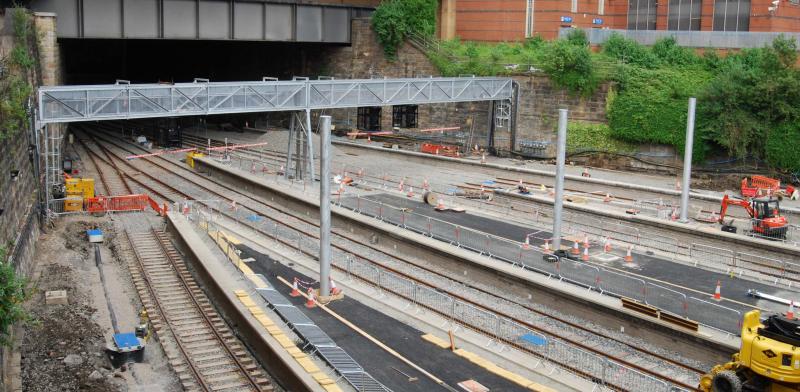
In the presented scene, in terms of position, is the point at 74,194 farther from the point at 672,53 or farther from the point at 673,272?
the point at 672,53

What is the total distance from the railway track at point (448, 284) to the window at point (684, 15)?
31.3 metres

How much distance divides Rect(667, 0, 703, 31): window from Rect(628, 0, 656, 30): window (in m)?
1.96

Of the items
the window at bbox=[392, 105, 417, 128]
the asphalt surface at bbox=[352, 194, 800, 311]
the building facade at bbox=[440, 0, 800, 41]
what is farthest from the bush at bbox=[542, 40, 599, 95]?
the asphalt surface at bbox=[352, 194, 800, 311]

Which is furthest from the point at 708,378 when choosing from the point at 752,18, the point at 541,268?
the point at 752,18

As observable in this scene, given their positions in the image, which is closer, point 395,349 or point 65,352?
point 65,352

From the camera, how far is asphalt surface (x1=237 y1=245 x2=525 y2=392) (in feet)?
61.9

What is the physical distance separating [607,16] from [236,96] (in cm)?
3140

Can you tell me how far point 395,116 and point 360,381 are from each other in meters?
44.2

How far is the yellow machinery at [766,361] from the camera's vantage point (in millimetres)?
16031

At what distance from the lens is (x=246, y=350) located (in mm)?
21562

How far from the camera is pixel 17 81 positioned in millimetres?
28422

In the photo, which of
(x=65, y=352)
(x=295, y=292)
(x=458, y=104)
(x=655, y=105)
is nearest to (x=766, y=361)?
(x=295, y=292)

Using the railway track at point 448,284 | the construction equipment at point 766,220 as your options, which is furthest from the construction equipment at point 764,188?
the railway track at point 448,284

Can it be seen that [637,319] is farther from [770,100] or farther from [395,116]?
[395,116]
